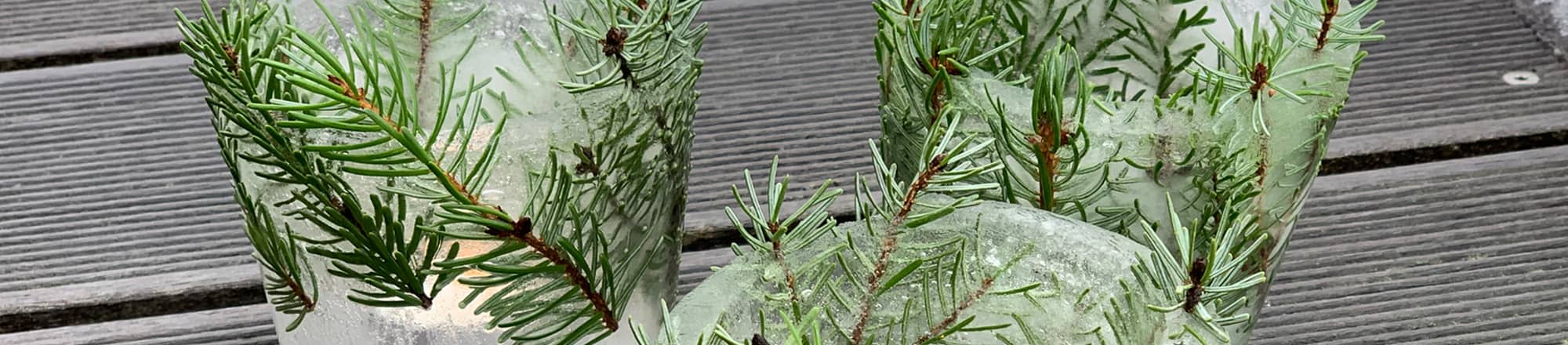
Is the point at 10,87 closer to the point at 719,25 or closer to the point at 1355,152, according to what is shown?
the point at 719,25

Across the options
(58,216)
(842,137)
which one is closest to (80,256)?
(58,216)

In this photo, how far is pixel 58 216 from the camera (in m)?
0.44

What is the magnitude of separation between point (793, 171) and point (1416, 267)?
184 millimetres

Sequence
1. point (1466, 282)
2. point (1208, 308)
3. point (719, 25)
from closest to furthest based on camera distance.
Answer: point (1208, 308), point (1466, 282), point (719, 25)

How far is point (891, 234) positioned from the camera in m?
0.19

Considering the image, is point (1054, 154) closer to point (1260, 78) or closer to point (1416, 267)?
point (1260, 78)

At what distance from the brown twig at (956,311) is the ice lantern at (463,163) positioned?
0.06 meters

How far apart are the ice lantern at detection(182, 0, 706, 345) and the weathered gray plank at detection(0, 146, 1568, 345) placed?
137 millimetres

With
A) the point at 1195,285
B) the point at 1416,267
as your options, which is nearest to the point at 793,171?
the point at 1416,267

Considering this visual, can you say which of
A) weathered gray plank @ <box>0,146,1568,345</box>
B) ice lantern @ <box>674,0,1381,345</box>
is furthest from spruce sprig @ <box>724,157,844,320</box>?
weathered gray plank @ <box>0,146,1568,345</box>

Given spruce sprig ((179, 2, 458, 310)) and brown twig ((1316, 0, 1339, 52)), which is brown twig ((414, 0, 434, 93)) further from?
brown twig ((1316, 0, 1339, 52))

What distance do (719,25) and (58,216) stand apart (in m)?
0.22

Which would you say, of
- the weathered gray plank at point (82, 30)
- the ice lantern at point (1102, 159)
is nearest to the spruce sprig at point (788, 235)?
the ice lantern at point (1102, 159)

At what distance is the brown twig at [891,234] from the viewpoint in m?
0.18
